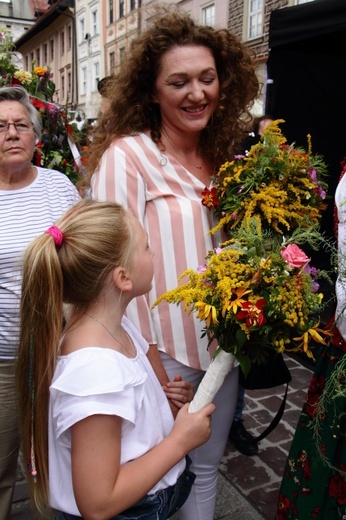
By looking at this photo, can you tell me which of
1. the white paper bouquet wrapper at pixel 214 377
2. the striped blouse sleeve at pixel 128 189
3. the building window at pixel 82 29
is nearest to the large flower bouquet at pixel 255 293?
the white paper bouquet wrapper at pixel 214 377

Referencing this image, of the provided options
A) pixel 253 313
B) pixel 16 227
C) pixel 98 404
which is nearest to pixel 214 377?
pixel 253 313

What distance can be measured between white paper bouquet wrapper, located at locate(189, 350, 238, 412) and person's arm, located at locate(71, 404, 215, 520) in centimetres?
20

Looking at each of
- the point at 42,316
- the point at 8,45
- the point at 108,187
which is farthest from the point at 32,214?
the point at 8,45

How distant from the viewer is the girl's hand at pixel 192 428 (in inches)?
50.0

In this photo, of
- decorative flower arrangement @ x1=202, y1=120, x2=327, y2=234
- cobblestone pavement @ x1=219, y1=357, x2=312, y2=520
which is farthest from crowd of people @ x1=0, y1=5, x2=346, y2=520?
cobblestone pavement @ x1=219, y1=357, x2=312, y2=520

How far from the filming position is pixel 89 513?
1.12 metres

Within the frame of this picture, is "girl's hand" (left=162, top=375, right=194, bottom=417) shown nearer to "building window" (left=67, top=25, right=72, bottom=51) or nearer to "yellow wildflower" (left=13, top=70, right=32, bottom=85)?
"yellow wildflower" (left=13, top=70, right=32, bottom=85)

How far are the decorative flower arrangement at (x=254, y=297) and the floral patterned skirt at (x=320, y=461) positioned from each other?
0.55 m

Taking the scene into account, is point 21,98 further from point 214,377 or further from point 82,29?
point 82,29

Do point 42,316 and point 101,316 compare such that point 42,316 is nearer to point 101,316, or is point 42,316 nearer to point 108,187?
point 101,316

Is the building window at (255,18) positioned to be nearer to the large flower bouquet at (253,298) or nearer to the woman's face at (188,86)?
the woman's face at (188,86)

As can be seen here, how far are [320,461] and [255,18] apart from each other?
1325cm

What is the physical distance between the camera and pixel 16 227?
1.89 meters

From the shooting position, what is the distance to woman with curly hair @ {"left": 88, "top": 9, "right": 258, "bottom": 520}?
5.36ft
